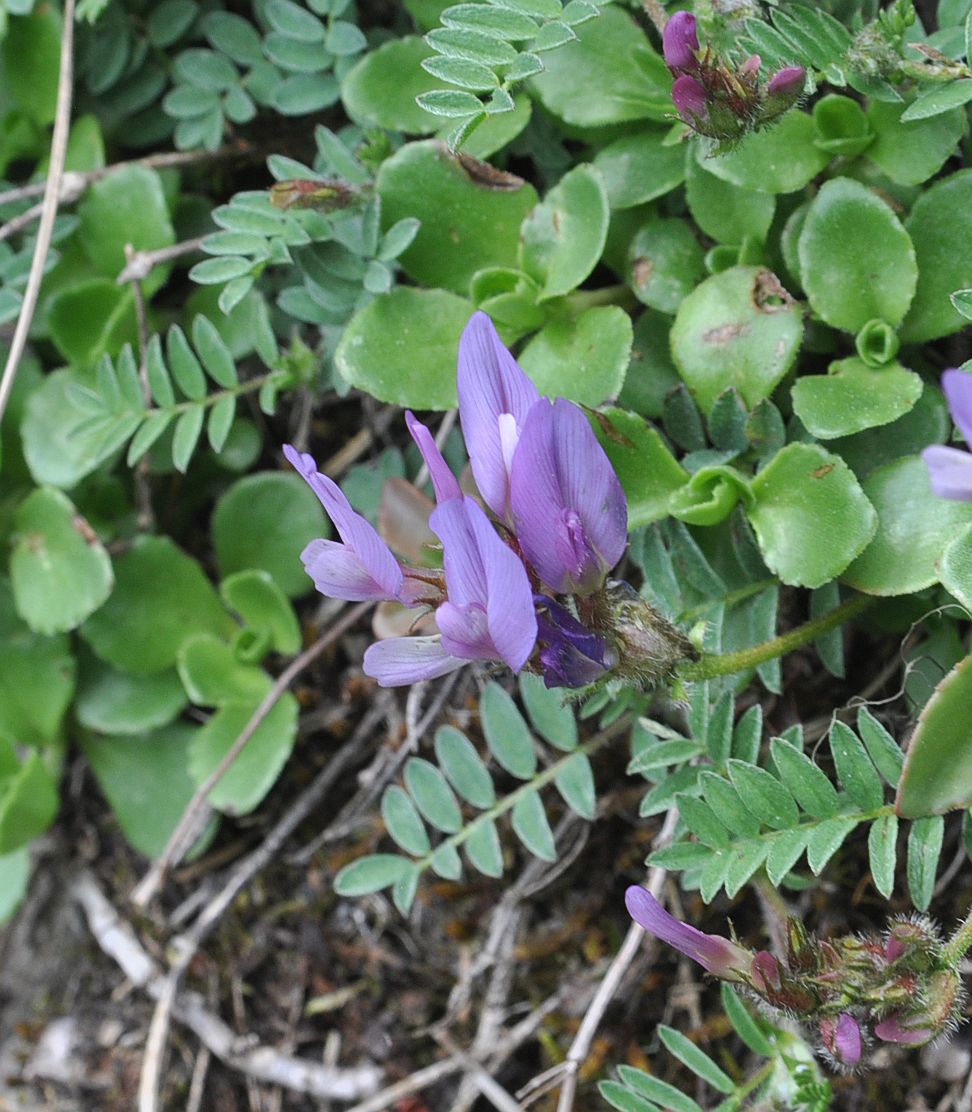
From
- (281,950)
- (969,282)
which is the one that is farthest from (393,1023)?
(969,282)

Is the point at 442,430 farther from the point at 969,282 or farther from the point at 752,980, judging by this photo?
the point at 752,980

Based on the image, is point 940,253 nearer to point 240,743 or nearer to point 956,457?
point 956,457

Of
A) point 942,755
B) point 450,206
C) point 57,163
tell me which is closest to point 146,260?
point 57,163

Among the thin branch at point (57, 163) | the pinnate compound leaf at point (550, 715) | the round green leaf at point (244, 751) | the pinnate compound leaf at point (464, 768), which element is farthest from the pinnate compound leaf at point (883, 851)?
the thin branch at point (57, 163)

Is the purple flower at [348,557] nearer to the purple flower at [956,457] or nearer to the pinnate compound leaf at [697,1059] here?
the purple flower at [956,457]

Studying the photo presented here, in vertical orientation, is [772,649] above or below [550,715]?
above

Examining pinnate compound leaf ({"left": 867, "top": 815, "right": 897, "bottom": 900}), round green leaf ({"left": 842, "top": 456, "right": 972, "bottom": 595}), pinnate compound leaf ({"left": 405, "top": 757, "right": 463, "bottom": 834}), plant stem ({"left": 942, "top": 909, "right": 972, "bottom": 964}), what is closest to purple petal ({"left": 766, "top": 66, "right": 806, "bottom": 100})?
round green leaf ({"left": 842, "top": 456, "right": 972, "bottom": 595})
